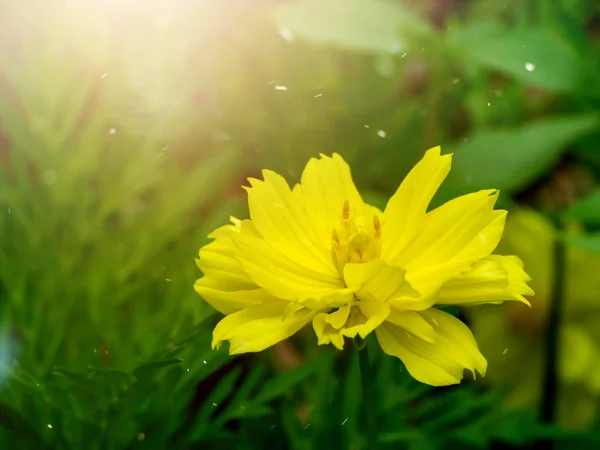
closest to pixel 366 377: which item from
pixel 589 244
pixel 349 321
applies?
pixel 349 321

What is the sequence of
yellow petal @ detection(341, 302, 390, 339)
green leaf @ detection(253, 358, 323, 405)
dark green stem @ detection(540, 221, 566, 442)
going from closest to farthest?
yellow petal @ detection(341, 302, 390, 339)
green leaf @ detection(253, 358, 323, 405)
dark green stem @ detection(540, 221, 566, 442)

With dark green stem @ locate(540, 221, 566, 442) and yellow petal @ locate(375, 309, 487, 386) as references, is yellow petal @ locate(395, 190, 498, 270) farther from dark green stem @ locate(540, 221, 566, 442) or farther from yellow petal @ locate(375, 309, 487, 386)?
dark green stem @ locate(540, 221, 566, 442)

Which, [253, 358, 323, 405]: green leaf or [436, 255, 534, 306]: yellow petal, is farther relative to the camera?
[253, 358, 323, 405]: green leaf

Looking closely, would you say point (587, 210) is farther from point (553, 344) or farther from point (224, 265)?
point (224, 265)

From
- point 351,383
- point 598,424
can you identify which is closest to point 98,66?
point 351,383

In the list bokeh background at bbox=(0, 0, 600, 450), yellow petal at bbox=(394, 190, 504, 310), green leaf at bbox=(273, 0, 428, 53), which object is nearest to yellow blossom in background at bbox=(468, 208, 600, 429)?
bokeh background at bbox=(0, 0, 600, 450)

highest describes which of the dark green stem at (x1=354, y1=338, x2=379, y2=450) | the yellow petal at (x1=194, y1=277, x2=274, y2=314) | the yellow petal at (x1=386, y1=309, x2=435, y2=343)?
the yellow petal at (x1=194, y1=277, x2=274, y2=314)

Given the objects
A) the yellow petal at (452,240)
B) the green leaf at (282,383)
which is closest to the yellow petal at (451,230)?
the yellow petal at (452,240)

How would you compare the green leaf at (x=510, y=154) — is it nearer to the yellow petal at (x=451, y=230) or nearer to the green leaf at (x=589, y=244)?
the green leaf at (x=589, y=244)
